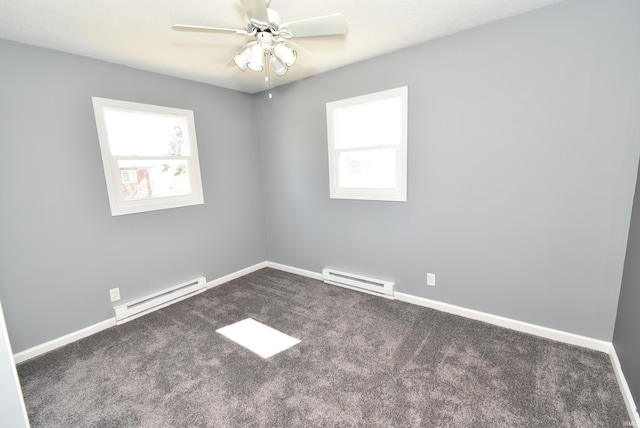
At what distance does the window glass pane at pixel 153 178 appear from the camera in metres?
2.79

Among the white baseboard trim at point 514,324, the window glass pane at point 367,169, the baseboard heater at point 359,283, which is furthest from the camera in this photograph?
the baseboard heater at point 359,283

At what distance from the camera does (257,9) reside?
58.9 inches

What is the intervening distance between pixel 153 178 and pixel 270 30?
2.16 m

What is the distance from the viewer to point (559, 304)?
2152 mm

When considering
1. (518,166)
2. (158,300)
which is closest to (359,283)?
(518,166)

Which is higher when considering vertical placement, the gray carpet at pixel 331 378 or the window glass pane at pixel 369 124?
the window glass pane at pixel 369 124

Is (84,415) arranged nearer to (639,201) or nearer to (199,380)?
(199,380)

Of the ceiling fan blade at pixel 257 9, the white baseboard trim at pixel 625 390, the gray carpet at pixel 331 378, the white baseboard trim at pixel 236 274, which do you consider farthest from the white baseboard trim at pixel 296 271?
the ceiling fan blade at pixel 257 9

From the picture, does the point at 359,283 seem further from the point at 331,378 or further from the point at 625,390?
the point at 625,390

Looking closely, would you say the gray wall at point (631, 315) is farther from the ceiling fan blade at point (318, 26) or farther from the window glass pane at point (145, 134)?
the window glass pane at point (145, 134)

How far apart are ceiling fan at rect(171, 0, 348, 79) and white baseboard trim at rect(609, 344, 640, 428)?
274 cm

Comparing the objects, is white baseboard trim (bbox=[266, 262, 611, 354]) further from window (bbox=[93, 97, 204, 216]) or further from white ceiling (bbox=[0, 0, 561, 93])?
window (bbox=[93, 97, 204, 216])

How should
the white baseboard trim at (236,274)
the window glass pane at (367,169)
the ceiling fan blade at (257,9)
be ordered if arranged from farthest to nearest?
1. the white baseboard trim at (236,274)
2. the window glass pane at (367,169)
3. the ceiling fan blade at (257,9)

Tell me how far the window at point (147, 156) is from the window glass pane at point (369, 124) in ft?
5.85
